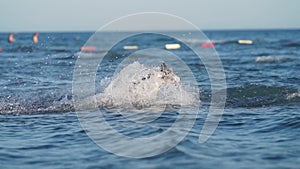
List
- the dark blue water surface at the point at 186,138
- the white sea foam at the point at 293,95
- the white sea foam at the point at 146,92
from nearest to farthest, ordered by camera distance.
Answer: the dark blue water surface at the point at 186,138 → the white sea foam at the point at 146,92 → the white sea foam at the point at 293,95

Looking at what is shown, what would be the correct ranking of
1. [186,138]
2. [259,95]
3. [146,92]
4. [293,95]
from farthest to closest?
[259,95], [293,95], [146,92], [186,138]

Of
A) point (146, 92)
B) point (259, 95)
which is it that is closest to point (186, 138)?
point (146, 92)

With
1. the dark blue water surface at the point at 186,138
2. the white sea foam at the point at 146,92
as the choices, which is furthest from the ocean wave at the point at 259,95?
the white sea foam at the point at 146,92

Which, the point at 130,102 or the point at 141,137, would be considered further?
the point at 130,102

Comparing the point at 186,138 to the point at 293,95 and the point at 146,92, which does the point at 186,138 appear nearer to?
the point at 146,92

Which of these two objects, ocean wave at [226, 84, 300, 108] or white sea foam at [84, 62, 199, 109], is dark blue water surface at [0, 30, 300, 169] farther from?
white sea foam at [84, 62, 199, 109]

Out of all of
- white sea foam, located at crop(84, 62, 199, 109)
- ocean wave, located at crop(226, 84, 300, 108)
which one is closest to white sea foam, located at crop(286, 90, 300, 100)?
ocean wave, located at crop(226, 84, 300, 108)

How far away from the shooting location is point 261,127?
31.7 feet

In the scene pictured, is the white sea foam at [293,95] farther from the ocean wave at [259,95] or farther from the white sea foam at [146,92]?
the white sea foam at [146,92]

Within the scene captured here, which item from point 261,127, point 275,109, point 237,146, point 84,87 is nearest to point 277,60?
point 84,87

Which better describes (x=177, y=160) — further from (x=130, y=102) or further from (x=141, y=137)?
(x=130, y=102)

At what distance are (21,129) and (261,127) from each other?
4.60 metres

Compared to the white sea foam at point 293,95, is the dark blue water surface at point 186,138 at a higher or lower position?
lower

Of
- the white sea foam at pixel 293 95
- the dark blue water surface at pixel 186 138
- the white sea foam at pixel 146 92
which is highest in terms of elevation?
the white sea foam at pixel 146 92
